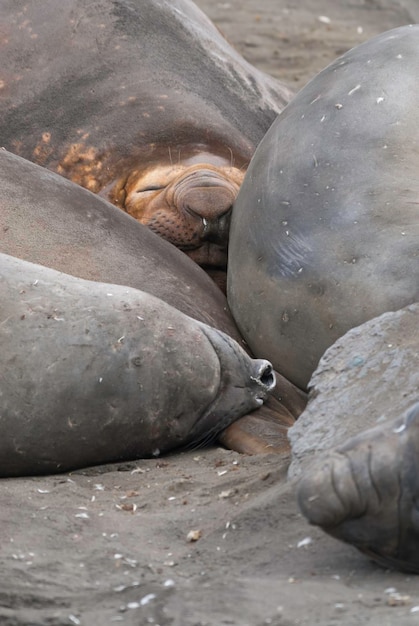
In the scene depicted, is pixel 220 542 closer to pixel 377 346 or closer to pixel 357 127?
pixel 377 346

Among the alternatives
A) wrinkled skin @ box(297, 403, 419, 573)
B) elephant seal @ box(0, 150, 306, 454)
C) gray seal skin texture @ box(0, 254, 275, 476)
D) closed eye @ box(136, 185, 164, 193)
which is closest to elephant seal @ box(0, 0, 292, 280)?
closed eye @ box(136, 185, 164, 193)

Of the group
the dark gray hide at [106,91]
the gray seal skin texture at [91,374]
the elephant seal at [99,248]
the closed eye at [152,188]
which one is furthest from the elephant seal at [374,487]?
the dark gray hide at [106,91]

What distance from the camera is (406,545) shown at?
2492 mm

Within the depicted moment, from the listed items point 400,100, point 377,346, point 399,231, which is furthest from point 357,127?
point 377,346

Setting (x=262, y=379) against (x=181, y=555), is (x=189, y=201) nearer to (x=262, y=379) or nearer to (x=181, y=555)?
(x=262, y=379)

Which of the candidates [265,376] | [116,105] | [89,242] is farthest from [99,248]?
[116,105]

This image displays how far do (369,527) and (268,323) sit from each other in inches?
69.4

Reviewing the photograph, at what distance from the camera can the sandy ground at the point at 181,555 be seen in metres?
2.39

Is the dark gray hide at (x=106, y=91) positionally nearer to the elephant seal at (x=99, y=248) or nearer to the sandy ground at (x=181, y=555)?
the elephant seal at (x=99, y=248)

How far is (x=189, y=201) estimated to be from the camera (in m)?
4.90

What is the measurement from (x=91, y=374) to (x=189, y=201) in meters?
1.50

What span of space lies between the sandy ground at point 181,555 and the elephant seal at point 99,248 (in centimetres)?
71

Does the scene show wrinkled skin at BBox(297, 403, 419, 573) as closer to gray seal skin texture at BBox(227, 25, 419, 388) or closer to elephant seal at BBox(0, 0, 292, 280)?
gray seal skin texture at BBox(227, 25, 419, 388)

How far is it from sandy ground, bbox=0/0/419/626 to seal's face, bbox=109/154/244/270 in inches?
51.4
